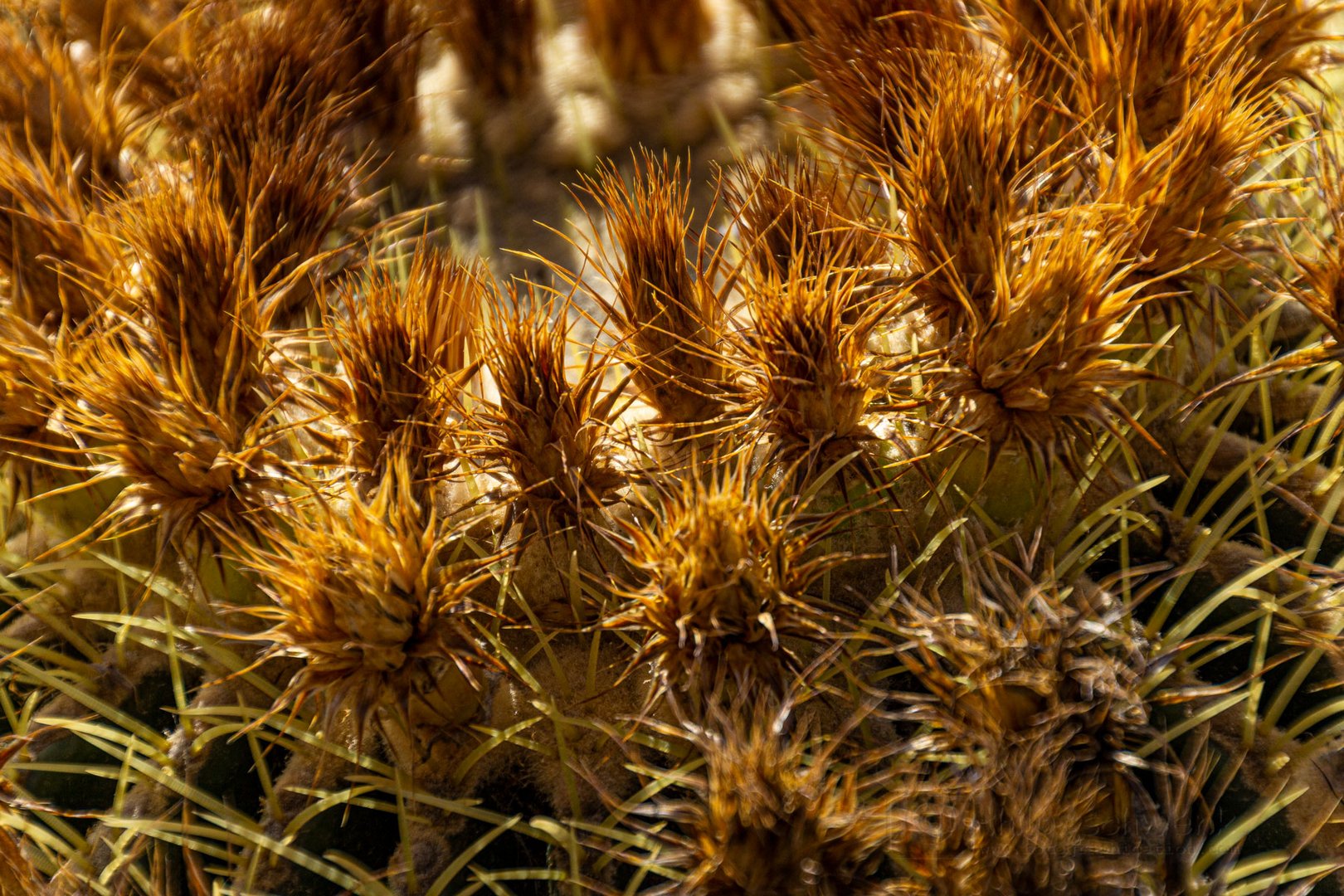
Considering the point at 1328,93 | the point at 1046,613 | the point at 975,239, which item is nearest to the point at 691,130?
the point at 975,239

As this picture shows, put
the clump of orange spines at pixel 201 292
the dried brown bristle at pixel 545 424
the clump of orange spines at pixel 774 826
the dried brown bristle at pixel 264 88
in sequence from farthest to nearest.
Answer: the dried brown bristle at pixel 264 88, the clump of orange spines at pixel 201 292, the dried brown bristle at pixel 545 424, the clump of orange spines at pixel 774 826

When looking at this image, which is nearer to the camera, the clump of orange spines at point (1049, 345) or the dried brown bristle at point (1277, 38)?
the clump of orange spines at point (1049, 345)

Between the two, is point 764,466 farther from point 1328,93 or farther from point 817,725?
point 1328,93

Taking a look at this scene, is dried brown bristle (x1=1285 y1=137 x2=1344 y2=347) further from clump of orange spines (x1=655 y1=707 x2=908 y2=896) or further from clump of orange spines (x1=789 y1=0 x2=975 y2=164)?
clump of orange spines (x1=655 y1=707 x2=908 y2=896)

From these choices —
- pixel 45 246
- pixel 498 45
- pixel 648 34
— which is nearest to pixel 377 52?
pixel 498 45

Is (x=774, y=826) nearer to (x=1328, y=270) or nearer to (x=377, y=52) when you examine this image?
(x=1328, y=270)

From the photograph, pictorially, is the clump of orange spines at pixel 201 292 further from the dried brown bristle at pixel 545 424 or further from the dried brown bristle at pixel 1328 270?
the dried brown bristle at pixel 1328 270

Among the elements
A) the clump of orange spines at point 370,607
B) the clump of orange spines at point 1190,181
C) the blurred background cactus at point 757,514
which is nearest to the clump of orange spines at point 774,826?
the blurred background cactus at point 757,514
